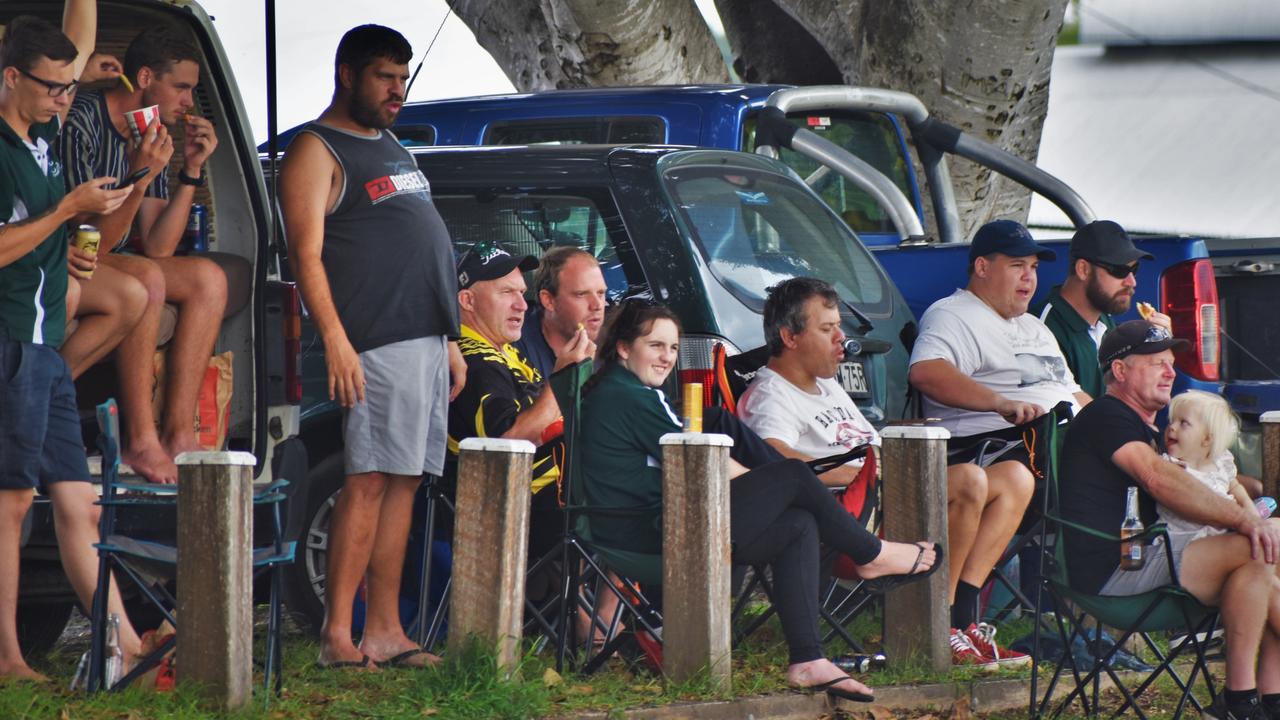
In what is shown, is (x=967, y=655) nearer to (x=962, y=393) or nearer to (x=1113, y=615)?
(x=1113, y=615)

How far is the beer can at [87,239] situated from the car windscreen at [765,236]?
222 centimetres

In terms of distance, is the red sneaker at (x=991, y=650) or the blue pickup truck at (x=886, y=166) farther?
the blue pickup truck at (x=886, y=166)

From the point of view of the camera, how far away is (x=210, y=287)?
599 centimetres

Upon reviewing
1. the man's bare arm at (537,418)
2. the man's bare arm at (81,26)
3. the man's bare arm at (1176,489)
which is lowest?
the man's bare arm at (1176,489)

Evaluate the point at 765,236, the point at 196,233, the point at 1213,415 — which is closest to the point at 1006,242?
the point at 765,236

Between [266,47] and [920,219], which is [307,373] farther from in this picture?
[920,219]

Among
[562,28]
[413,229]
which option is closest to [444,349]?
[413,229]

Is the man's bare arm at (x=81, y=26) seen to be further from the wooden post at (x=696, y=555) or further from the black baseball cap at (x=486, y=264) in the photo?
the wooden post at (x=696, y=555)

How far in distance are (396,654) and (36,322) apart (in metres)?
1.53

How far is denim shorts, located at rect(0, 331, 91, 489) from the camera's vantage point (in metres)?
5.20

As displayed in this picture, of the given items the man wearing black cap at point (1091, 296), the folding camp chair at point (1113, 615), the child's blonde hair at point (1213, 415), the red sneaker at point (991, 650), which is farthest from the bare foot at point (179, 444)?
the man wearing black cap at point (1091, 296)

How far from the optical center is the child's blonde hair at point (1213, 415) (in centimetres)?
639

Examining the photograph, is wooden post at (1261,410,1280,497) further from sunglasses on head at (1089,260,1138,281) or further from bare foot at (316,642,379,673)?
bare foot at (316,642,379,673)

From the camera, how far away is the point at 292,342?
6.30 meters
